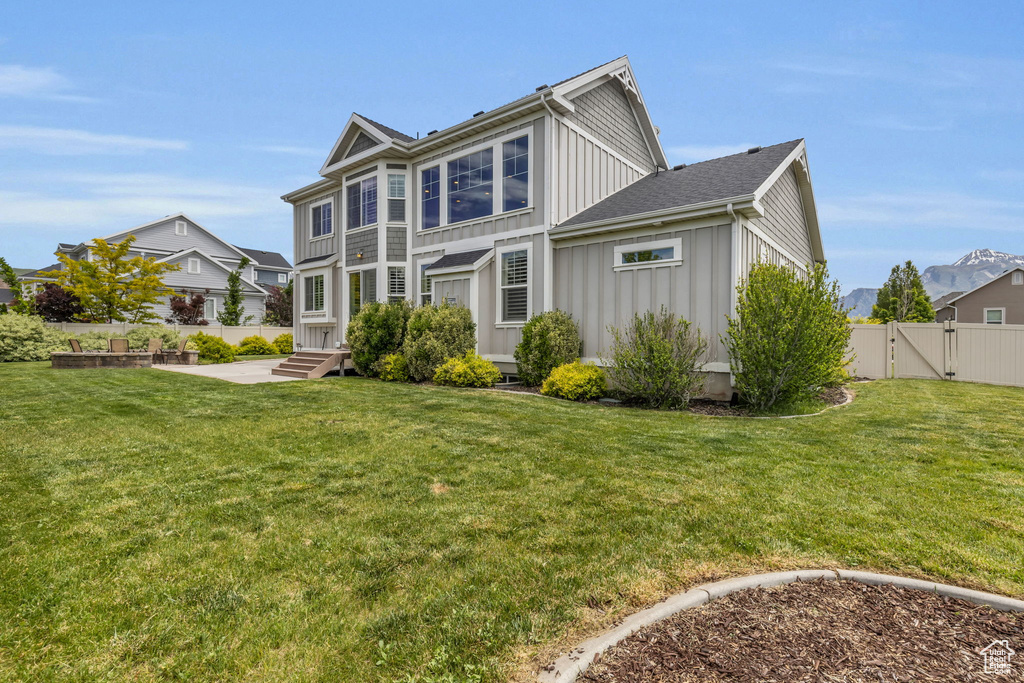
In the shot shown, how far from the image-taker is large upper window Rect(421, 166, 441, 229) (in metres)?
13.3

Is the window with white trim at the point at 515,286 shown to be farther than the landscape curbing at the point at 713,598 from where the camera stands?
Yes

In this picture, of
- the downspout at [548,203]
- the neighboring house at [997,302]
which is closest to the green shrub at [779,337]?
the downspout at [548,203]

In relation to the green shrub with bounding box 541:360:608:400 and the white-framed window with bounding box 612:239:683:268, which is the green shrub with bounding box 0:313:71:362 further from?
the white-framed window with bounding box 612:239:683:268

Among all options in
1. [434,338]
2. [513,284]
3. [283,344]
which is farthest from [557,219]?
[283,344]

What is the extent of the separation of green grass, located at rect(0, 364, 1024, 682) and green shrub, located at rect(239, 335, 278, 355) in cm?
1744

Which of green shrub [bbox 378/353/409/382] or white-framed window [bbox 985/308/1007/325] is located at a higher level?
white-framed window [bbox 985/308/1007/325]

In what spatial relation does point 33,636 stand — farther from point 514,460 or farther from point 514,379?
point 514,379

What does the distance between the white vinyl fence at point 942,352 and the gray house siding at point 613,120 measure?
25.7 feet

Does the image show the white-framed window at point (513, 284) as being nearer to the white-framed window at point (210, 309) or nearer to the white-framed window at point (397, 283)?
the white-framed window at point (397, 283)

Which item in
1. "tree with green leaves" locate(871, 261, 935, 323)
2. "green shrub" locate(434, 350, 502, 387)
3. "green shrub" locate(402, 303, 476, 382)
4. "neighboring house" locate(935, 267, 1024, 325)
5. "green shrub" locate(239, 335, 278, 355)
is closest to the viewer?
"green shrub" locate(434, 350, 502, 387)

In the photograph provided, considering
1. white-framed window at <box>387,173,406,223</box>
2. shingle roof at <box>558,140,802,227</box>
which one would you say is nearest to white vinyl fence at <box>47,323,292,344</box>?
white-framed window at <box>387,173,406,223</box>

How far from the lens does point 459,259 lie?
1200cm

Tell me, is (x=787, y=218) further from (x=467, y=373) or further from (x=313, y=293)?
(x=313, y=293)

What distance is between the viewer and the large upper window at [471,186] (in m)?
12.1
